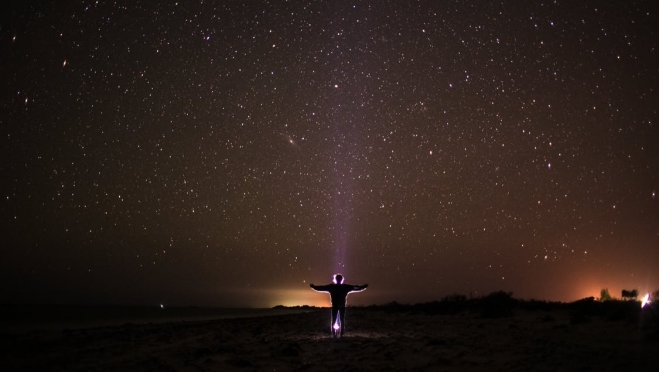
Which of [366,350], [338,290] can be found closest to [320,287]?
[338,290]

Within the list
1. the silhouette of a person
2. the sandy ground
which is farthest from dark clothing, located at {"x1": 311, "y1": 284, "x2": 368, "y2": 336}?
the sandy ground

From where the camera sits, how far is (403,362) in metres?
7.83

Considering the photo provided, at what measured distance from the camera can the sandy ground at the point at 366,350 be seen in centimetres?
752

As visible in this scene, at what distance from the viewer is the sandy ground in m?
7.52

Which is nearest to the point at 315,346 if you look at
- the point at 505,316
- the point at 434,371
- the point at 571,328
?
the point at 434,371

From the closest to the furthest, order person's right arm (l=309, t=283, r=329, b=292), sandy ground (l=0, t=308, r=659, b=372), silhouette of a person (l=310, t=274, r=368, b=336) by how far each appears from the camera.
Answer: sandy ground (l=0, t=308, r=659, b=372), silhouette of a person (l=310, t=274, r=368, b=336), person's right arm (l=309, t=283, r=329, b=292)

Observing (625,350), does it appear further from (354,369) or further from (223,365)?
(223,365)

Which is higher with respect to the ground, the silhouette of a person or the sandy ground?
the silhouette of a person

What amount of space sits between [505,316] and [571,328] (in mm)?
5027

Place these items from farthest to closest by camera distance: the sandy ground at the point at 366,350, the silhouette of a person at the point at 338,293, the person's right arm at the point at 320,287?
the person's right arm at the point at 320,287, the silhouette of a person at the point at 338,293, the sandy ground at the point at 366,350

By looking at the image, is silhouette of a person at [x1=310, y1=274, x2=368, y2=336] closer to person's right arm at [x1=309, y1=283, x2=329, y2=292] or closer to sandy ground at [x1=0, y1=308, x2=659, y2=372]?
person's right arm at [x1=309, y1=283, x2=329, y2=292]

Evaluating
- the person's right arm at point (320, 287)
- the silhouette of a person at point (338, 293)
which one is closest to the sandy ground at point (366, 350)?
the silhouette of a person at point (338, 293)

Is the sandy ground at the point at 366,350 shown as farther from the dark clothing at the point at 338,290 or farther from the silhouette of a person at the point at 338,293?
the dark clothing at the point at 338,290

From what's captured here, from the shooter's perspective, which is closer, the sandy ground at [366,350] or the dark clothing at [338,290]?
the sandy ground at [366,350]
